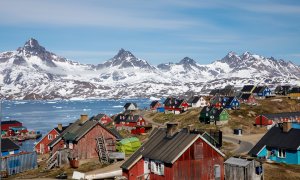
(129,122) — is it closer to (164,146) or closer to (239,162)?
(239,162)

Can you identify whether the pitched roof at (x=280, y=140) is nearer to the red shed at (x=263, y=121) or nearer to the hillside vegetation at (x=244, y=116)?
the hillside vegetation at (x=244, y=116)

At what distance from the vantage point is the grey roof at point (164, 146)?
39031 millimetres

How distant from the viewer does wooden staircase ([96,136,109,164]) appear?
6044cm

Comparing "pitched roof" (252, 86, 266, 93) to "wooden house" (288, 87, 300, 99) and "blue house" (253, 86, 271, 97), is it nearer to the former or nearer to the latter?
"blue house" (253, 86, 271, 97)

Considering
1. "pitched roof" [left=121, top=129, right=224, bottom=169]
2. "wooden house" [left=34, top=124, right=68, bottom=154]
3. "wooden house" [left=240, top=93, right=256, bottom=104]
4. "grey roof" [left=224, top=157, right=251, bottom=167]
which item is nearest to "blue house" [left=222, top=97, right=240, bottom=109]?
"wooden house" [left=240, top=93, right=256, bottom=104]

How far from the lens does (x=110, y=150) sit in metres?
66.0

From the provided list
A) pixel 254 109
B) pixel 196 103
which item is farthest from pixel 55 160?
pixel 196 103

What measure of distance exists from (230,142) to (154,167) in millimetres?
43227

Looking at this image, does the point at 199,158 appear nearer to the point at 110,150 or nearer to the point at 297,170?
the point at 297,170

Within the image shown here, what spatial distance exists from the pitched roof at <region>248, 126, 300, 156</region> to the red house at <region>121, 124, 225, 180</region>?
50.7 feet

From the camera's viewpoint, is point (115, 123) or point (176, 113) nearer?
point (115, 123)

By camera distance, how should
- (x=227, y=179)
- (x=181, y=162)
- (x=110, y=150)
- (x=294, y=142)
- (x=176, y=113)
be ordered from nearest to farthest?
(x=181, y=162), (x=227, y=179), (x=294, y=142), (x=110, y=150), (x=176, y=113)

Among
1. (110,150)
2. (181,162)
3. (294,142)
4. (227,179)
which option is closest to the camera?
(181,162)

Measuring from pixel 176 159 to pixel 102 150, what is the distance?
1065 inches
